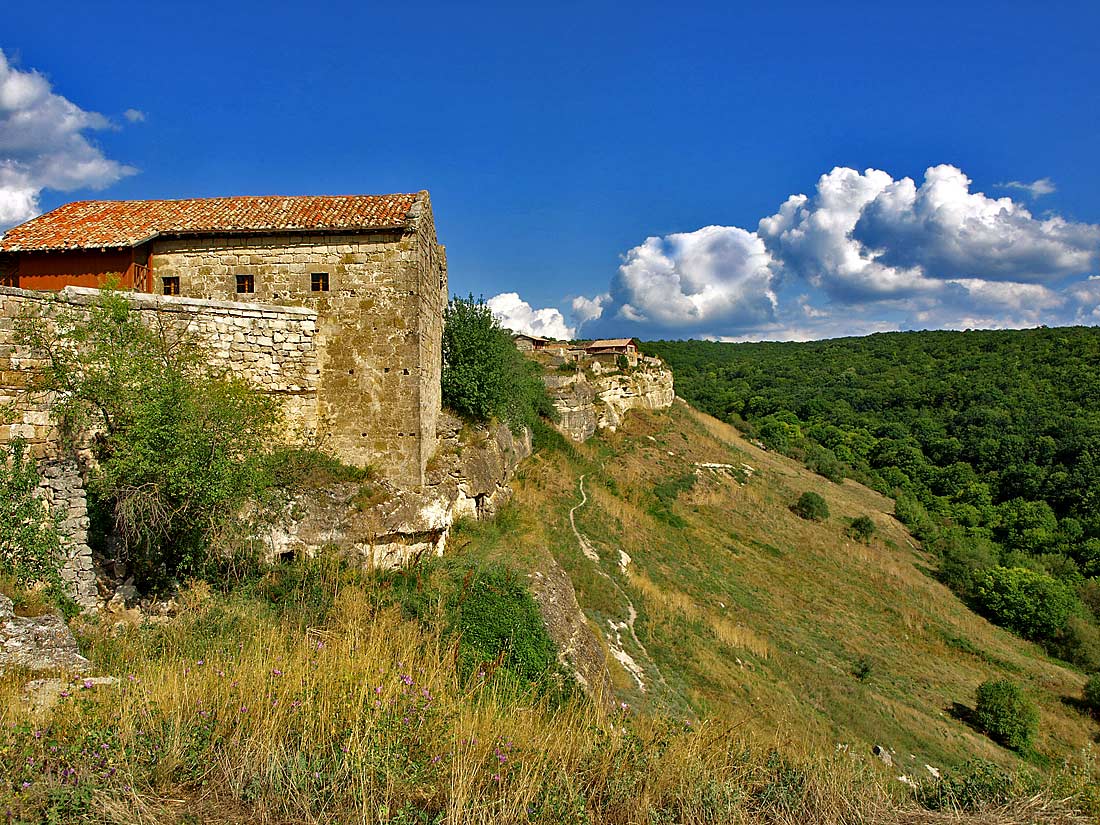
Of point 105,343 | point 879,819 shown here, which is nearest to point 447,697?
point 879,819

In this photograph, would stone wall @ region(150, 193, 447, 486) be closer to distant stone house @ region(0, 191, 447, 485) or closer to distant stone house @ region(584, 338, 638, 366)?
distant stone house @ region(0, 191, 447, 485)

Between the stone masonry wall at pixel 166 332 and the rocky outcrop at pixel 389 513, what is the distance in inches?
88.6

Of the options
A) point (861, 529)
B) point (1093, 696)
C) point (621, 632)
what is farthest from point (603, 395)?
point (1093, 696)

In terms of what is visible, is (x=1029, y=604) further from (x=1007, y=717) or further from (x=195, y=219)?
(x=195, y=219)

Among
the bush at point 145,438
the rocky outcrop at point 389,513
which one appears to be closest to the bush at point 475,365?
the rocky outcrop at point 389,513

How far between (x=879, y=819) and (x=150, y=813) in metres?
5.38

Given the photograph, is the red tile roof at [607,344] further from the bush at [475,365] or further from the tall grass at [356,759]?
the tall grass at [356,759]

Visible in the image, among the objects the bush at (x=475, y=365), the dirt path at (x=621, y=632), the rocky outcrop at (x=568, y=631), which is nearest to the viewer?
the rocky outcrop at (x=568, y=631)

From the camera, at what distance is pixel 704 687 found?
15672 millimetres

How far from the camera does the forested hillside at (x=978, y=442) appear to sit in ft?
132

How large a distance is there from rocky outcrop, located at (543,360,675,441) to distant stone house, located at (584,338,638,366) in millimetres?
1378

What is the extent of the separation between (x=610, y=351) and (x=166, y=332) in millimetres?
43763

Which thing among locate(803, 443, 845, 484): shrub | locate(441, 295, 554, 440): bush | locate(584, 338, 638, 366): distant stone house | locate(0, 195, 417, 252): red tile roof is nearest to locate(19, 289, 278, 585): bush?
locate(0, 195, 417, 252): red tile roof

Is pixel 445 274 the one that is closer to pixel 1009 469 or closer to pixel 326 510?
pixel 326 510
